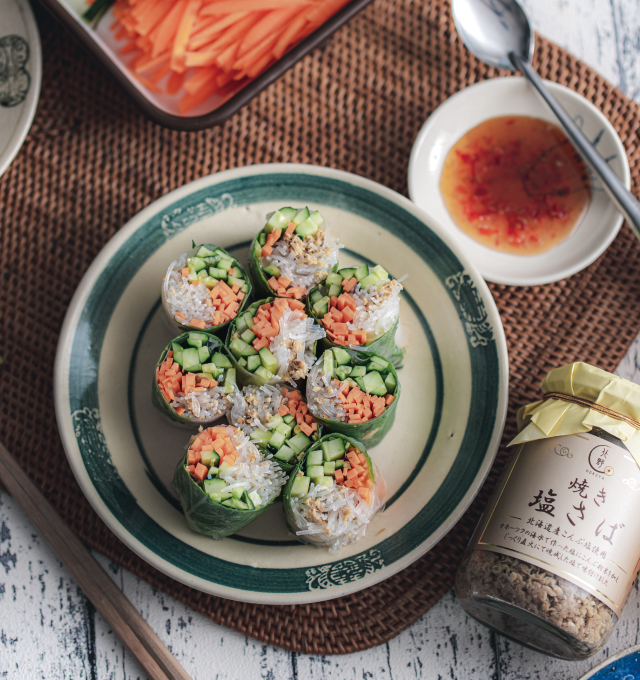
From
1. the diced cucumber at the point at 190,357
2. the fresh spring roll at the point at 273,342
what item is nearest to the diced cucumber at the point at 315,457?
the fresh spring roll at the point at 273,342

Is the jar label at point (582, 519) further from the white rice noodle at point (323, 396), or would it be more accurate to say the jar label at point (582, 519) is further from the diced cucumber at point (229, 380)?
the diced cucumber at point (229, 380)

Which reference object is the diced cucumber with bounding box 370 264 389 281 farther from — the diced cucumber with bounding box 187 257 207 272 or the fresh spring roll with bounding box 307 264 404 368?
the diced cucumber with bounding box 187 257 207 272

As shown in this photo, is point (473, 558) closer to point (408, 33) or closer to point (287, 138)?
point (287, 138)

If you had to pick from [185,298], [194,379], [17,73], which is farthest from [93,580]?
[17,73]

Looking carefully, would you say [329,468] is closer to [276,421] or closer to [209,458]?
[276,421]

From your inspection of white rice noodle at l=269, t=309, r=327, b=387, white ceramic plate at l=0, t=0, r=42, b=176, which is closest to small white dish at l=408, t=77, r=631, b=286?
white rice noodle at l=269, t=309, r=327, b=387

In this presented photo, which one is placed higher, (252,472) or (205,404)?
(205,404)

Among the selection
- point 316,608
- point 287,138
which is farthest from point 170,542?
point 287,138
